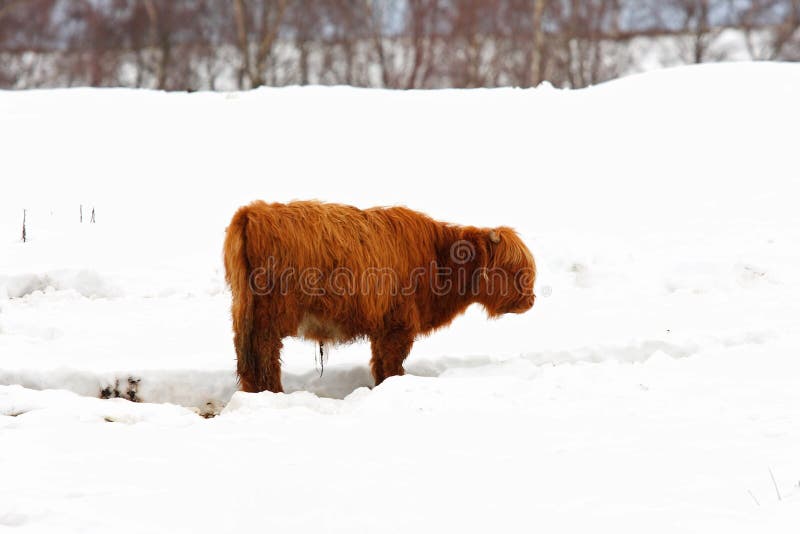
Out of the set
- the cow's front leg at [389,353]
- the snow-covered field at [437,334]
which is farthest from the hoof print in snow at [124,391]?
the cow's front leg at [389,353]

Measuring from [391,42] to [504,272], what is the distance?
57.1 feet

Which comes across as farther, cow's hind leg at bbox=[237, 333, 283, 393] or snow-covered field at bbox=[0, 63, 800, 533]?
cow's hind leg at bbox=[237, 333, 283, 393]

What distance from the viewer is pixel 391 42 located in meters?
22.5

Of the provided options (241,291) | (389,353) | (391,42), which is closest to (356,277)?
(389,353)

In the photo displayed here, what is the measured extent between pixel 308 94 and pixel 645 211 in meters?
5.65

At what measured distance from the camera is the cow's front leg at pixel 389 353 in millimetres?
5617

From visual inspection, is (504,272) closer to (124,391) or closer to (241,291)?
(241,291)

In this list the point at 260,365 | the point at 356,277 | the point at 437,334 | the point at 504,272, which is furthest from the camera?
the point at 437,334

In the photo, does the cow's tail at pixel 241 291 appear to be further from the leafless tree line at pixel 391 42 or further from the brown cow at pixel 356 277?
the leafless tree line at pixel 391 42

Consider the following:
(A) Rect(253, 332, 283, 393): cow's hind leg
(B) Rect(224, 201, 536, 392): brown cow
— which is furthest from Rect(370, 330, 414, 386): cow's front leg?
(A) Rect(253, 332, 283, 393): cow's hind leg

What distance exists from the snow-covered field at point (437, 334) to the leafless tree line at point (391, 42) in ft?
30.2

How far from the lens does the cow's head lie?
609 cm

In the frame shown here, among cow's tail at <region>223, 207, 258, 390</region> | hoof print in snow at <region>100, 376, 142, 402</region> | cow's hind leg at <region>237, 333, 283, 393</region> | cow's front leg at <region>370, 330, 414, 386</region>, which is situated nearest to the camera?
cow's tail at <region>223, 207, 258, 390</region>

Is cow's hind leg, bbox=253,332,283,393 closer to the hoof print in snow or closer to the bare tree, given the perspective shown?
the hoof print in snow
